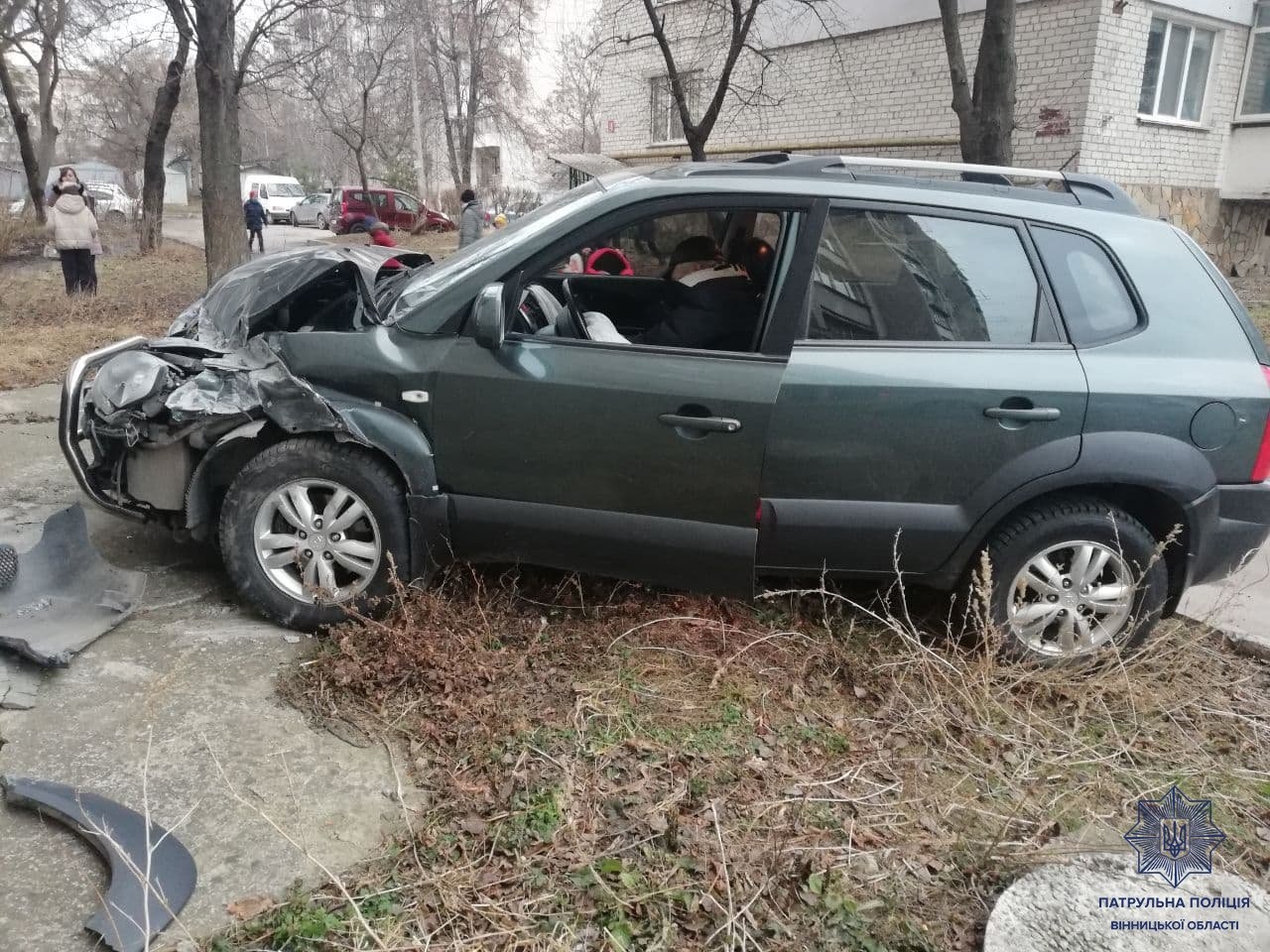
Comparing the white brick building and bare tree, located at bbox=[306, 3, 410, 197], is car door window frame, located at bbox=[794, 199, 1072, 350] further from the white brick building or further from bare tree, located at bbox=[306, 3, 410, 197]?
bare tree, located at bbox=[306, 3, 410, 197]

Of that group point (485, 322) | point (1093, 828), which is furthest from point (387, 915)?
point (1093, 828)

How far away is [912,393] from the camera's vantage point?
3164 mm

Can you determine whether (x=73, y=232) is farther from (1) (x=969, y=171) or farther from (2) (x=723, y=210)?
(1) (x=969, y=171)

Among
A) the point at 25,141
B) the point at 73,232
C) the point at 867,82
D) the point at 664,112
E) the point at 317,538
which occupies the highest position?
the point at 867,82

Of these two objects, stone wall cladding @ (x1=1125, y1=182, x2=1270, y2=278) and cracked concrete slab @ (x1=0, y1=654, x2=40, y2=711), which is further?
stone wall cladding @ (x1=1125, y1=182, x2=1270, y2=278)

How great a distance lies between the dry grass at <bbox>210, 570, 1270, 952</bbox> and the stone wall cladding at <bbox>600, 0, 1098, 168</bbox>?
1156 centimetres

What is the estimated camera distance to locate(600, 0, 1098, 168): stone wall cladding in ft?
42.7

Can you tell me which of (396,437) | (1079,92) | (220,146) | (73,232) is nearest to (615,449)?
(396,437)

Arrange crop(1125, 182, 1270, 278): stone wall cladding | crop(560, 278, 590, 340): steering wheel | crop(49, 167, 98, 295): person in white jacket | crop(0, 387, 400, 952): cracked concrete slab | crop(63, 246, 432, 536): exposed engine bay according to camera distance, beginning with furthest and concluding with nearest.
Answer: crop(1125, 182, 1270, 278): stone wall cladding
crop(49, 167, 98, 295): person in white jacket
crop(560, 278, 590, 340): steering wheel
crop(63, 246, 432, 536): exposed engine bay
crop(0, 387, 400, 952): cracked concrete slab

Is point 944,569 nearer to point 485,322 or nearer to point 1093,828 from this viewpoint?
point 1093,828

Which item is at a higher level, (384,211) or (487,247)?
(384,211)

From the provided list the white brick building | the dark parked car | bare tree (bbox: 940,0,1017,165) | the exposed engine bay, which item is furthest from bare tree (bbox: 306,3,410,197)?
the dark parked car

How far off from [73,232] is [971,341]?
11259 mm

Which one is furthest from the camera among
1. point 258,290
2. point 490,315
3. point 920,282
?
point 258,290
